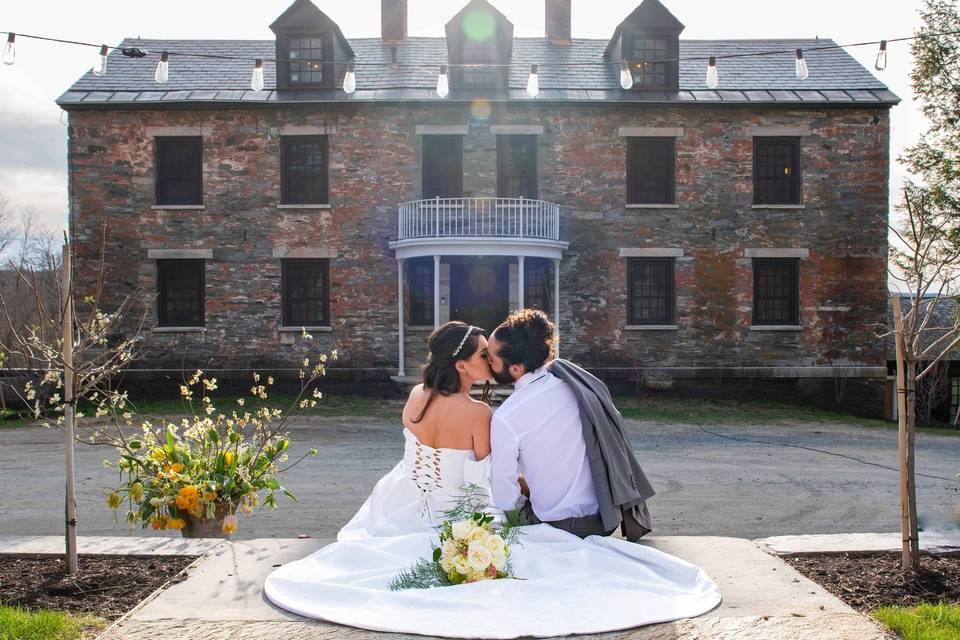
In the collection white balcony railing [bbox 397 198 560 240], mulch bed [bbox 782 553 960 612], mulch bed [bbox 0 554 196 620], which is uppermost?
white balcony railing [bbox 397 198 560 240]

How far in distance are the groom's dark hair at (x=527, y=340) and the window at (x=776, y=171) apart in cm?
1580

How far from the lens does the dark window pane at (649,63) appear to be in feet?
63.8

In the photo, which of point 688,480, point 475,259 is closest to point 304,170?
point 475,259

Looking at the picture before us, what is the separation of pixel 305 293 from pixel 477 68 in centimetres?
657

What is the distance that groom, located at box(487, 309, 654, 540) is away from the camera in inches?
179

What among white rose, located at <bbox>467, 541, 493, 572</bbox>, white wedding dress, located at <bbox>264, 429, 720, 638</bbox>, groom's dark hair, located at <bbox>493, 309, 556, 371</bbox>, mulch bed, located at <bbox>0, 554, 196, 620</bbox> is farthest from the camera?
groom's dark hair, located at <bbox>493, 309, 556, 371</bbox>

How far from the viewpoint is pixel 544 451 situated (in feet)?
15.0

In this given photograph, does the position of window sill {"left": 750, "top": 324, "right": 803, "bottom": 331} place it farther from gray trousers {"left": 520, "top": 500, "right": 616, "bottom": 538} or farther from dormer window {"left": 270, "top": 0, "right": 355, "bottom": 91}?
gray trousers {"left": 520, "top": 500, "right": 616, "bottom": 538}

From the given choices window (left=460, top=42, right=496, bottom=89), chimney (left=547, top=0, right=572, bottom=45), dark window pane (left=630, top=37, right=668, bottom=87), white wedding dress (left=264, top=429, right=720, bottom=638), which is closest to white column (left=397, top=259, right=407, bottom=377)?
window (left=460, top=42, right=496, bottom=89)

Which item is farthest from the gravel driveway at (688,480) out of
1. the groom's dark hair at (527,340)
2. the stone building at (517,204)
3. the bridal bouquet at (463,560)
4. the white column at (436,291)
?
the stone building at (517,204)

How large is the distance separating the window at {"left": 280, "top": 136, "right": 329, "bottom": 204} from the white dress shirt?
15206mm

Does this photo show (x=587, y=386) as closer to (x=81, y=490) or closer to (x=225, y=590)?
(x=225, y=590)

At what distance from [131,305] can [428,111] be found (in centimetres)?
805

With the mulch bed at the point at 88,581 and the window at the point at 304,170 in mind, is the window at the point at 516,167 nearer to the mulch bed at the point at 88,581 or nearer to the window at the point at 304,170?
the window at the point at 304,170
